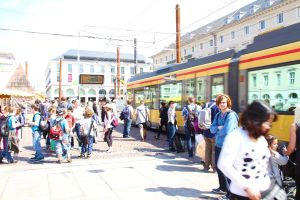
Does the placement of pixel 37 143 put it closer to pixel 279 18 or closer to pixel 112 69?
pixel 279 18

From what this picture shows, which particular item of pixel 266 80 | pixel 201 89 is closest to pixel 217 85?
pixel 201 89

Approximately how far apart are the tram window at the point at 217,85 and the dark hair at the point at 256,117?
791 cm

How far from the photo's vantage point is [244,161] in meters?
2.45

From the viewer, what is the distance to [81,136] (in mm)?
8789

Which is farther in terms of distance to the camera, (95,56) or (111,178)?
(95,56)

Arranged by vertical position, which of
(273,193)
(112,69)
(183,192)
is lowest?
(183,192)

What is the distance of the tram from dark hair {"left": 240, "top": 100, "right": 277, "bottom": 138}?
1.44 metres

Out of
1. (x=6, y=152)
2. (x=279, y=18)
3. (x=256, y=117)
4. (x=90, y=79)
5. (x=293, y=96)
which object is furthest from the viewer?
(x=279, y=18)

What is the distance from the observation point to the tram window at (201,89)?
11422 mm

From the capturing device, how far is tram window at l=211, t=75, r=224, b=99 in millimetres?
10280

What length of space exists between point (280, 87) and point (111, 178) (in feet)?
14.7

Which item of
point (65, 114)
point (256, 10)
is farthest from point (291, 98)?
point (256, 10)

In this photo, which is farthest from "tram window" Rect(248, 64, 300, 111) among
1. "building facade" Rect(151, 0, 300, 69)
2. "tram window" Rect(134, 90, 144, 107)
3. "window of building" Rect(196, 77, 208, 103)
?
"building facade" Rect(151, 0, 300, 69)

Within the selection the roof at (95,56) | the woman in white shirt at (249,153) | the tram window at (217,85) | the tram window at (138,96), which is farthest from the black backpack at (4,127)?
the roof at (95,56)
